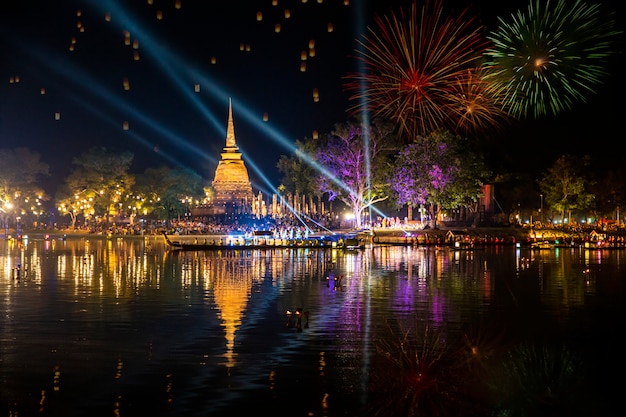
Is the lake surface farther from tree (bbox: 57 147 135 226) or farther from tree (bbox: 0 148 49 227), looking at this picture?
tree (bbox: 0 148 49 227)

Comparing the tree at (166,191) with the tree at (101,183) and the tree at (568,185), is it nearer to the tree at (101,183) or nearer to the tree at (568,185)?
the tree at (101,183)

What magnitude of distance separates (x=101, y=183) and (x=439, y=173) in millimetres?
46703

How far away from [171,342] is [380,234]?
53.8 metres

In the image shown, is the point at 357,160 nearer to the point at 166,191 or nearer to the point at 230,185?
the point at 166,191

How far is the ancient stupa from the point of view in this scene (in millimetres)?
118062

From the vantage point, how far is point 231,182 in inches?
4934

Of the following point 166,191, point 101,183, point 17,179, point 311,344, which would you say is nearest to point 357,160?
point 166,191

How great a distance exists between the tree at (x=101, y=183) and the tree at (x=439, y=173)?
41.6 m

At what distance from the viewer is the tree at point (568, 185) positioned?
79438mm

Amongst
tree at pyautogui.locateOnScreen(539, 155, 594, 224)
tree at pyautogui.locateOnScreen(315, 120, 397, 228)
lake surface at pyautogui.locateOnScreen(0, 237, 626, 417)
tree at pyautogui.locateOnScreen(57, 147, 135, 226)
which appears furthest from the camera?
tree at pyautogui.locateOnScreen(57, 147, 135, 226)

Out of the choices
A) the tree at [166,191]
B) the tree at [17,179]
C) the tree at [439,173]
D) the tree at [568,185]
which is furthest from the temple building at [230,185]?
the tree at [568,185]

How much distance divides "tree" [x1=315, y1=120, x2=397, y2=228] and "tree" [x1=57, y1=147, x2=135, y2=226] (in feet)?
103

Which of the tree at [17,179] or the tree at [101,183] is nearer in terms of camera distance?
the tree at [101,183]

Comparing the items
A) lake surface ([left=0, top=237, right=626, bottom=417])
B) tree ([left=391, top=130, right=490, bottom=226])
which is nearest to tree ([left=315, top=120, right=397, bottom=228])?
tree ([left=391, top=130, right=490, bottom=226])
